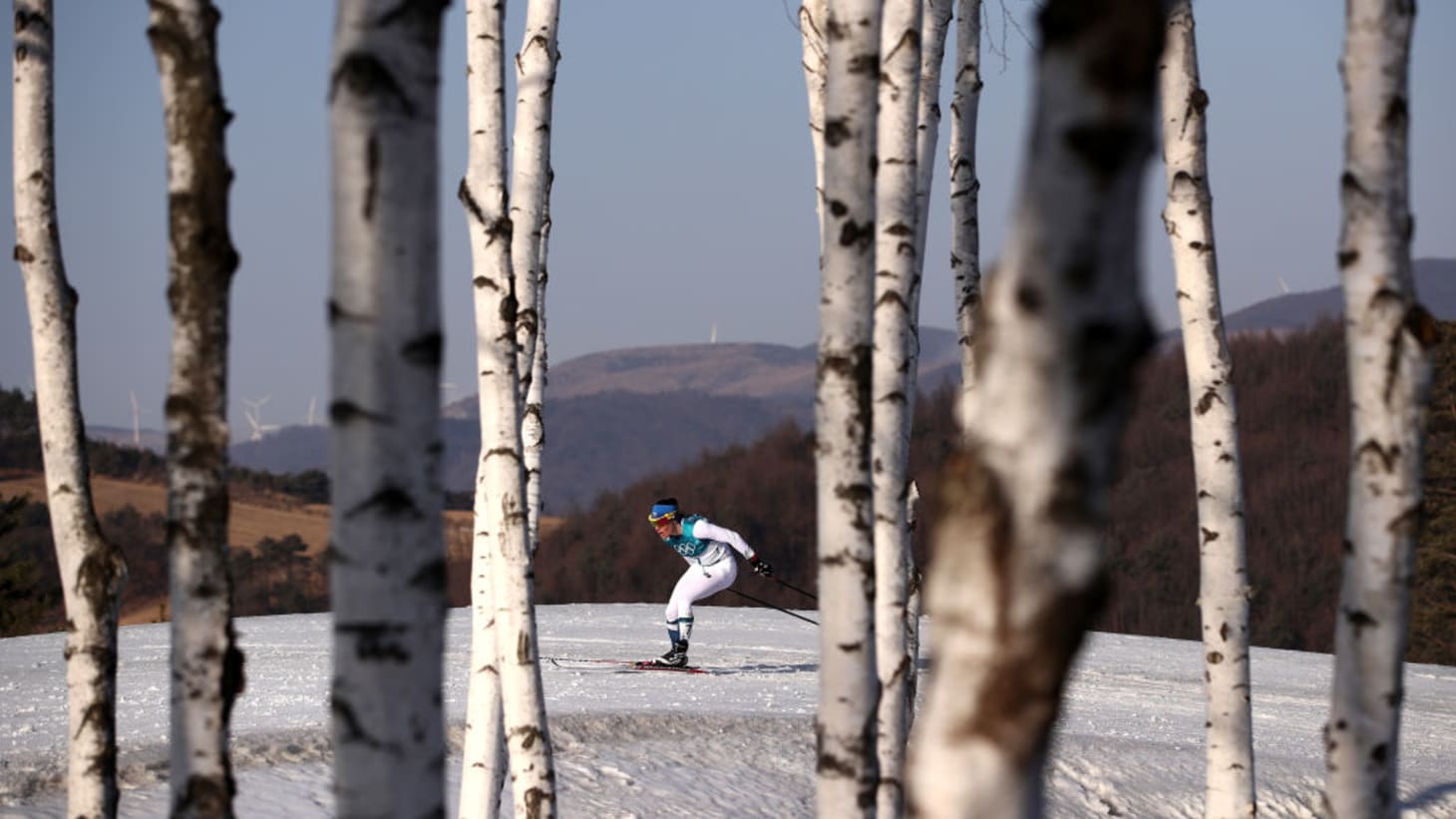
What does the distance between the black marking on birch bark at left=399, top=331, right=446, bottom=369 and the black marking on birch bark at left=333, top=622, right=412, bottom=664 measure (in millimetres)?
413

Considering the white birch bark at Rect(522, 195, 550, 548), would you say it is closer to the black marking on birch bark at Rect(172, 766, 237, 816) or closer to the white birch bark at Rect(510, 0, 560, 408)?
the white birch bark at Rect(510, 0, 560, 408)

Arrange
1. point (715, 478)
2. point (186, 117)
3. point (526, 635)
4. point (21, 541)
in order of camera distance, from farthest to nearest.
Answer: point (715, 478) → point (21, 541) → point (526, 635) → point (186, 117)

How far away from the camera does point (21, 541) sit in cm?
3052

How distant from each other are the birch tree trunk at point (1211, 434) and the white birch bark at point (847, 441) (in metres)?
2.50

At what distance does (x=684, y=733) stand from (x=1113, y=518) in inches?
1252

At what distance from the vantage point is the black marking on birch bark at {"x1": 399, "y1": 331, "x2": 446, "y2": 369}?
2.23m

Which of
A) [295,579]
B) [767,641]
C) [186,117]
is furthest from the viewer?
[295,579]

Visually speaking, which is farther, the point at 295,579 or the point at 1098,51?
the point at 295,579

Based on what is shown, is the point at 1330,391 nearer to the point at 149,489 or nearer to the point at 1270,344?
the point at 1270,344

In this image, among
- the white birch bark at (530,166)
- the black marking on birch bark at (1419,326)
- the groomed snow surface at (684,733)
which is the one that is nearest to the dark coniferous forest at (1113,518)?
the groomed snow surface at (684,733)

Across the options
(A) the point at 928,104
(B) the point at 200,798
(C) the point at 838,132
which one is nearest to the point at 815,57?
(A) the point at 928,104

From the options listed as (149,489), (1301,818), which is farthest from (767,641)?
(149,489)

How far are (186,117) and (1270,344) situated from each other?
150 ft

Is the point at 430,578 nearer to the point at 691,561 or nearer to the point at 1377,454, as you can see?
the point at 1377,454
